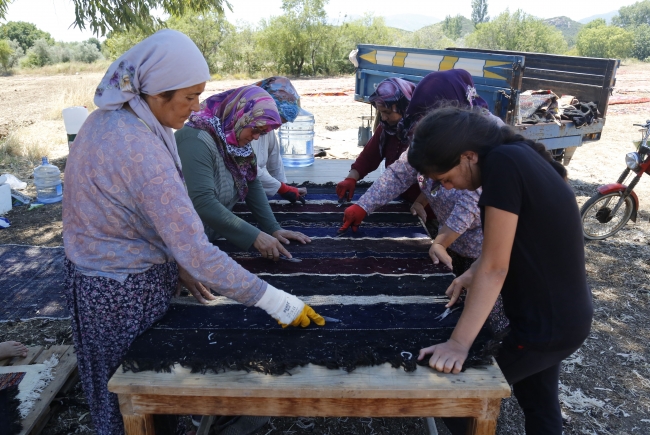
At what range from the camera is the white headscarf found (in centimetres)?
137

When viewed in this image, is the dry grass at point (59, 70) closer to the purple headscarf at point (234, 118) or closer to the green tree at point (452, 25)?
the purple headscarf at point (234, 118)

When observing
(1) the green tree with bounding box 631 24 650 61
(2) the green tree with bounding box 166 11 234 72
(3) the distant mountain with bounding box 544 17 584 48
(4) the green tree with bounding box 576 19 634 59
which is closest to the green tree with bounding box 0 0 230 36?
(2) the green tree with bounding box 166 11 234 72

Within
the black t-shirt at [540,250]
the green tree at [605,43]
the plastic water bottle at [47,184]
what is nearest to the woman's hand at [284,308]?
the black t-shirt at [540,250]

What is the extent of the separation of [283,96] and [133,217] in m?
1.50

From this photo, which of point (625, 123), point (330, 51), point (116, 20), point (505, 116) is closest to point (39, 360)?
point (116, 20)

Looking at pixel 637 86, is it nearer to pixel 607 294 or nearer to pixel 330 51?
pixel 330 51

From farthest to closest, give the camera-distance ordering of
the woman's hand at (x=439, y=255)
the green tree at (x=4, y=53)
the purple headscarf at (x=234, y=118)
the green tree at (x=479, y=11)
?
the green tree at (x=479, y=11), the green tree at (x=4, y=53), the purple headscarf at (x=234, y=118), the woman's hand at (x=439, y=255)

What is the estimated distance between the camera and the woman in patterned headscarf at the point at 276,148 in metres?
2.72

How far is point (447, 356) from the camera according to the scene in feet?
4.66

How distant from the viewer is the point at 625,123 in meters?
11.4

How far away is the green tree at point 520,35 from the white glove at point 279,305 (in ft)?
119

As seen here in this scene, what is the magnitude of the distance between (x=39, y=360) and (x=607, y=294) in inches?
155

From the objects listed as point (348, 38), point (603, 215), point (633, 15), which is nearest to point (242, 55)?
point (348, 38)

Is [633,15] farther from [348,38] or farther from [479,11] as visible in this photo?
[348,38]
